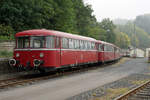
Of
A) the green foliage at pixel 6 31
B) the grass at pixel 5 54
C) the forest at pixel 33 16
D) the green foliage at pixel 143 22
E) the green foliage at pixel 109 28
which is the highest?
the green foliage at pixel 143 22

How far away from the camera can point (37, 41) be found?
1427 centimetres

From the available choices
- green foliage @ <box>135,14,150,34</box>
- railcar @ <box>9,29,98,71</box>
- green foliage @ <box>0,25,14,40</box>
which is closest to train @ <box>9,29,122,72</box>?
railcar @ <box>9,29,98,71</box>

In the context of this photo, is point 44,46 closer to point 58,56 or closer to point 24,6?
point 58,56

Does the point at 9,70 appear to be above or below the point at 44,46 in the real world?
below

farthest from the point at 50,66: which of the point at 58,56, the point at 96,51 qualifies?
the point at 96,51

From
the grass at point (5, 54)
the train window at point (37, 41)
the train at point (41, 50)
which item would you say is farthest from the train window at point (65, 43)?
the grass at point (5, 54)

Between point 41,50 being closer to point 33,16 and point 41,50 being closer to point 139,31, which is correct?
point 33,16

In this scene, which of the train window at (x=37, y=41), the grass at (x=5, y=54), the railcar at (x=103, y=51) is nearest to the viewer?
the train window at (x=37, y=41)

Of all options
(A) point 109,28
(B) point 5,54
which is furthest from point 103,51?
(A) point 109,28

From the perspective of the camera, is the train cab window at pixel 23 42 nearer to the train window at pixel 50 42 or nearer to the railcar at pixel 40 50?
the railcar at pixel 40 50

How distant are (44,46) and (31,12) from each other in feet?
45.3

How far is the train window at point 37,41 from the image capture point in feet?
46.3

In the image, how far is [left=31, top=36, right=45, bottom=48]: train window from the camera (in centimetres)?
1412

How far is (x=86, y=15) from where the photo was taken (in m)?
50.8
